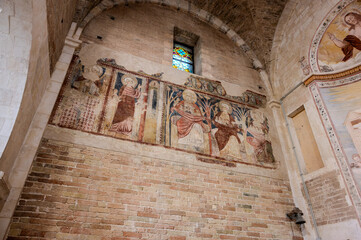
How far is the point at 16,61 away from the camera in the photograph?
3746mm

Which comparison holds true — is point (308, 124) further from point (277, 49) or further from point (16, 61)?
point (16, 61)

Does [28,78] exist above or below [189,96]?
below

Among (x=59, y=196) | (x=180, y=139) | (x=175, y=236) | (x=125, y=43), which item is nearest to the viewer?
(x=59, y=196)

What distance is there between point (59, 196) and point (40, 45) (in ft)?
7.88

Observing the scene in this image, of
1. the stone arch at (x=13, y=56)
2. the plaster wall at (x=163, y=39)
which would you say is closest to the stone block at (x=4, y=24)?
the stone arch at (x=13, y=56)

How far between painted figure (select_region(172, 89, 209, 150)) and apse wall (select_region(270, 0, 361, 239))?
242cm

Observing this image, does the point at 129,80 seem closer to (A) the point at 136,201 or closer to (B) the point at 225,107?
(B) the point at 225,107

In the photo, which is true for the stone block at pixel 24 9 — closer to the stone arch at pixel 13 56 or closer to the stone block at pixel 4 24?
the stone arch at pixel 13 56

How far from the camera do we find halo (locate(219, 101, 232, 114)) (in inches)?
263

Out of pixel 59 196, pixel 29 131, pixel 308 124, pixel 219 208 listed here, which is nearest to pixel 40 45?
pixel 29 131

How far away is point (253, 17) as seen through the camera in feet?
27.2

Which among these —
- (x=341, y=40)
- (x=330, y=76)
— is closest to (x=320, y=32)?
(x=341, y=40)

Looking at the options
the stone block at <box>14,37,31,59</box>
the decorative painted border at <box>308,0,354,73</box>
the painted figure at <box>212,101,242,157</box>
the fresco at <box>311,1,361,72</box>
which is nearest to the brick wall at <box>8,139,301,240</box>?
the painted figure at <box>212,101,242,157</box>

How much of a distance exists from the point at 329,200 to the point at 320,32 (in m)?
4.49
